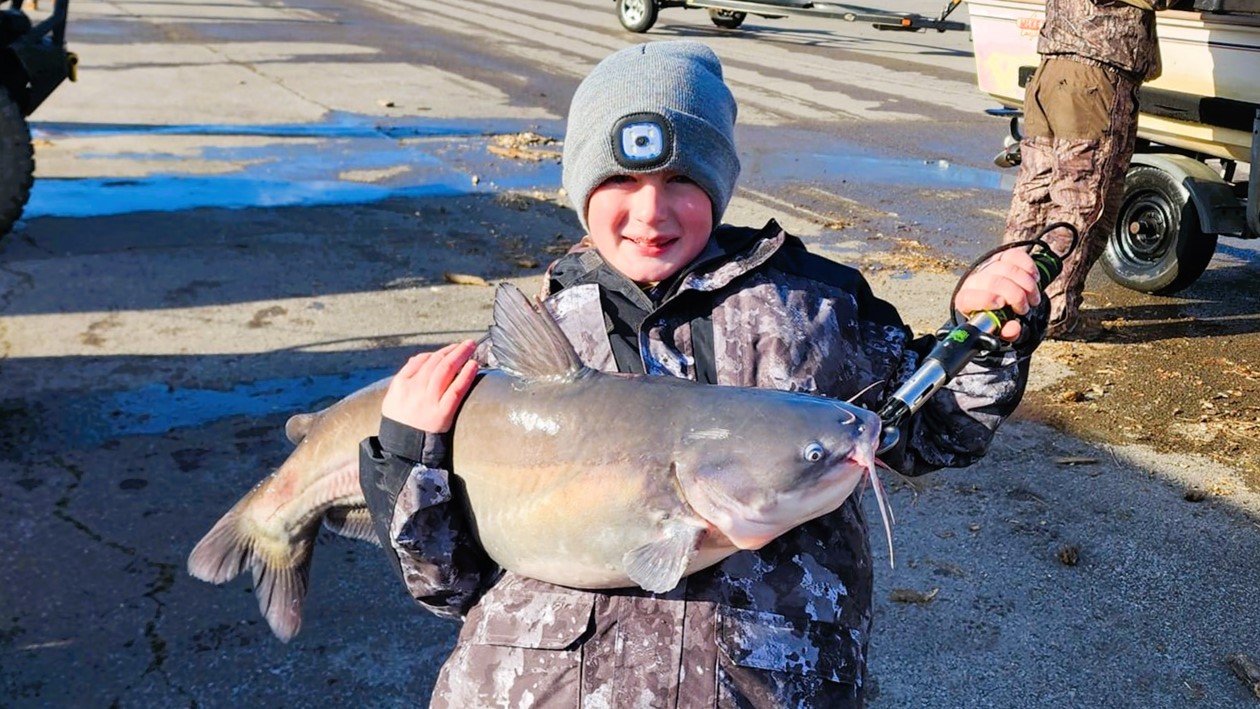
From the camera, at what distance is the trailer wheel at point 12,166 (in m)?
6.82

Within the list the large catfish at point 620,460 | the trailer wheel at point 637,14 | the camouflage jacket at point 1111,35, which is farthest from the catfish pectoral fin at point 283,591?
the trailer wheel at point 637,14

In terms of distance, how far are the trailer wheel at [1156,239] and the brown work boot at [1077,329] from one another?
0.60m

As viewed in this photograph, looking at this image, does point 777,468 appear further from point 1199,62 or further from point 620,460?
point 1199,62

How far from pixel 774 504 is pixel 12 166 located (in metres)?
6.61

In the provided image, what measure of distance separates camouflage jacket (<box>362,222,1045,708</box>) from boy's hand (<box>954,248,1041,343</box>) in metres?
0.11

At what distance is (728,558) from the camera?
76.3 inches

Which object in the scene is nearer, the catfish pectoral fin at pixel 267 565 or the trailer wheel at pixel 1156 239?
the catfish pectoral fin at pixel 267 565

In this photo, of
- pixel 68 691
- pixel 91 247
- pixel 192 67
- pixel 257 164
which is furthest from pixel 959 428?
pixel 192 67

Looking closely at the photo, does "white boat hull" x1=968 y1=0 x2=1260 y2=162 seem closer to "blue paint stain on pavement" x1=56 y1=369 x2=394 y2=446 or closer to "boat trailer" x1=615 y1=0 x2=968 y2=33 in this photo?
"blue paint stain on pavement" x1=56 y1=369 x2=394 y2=446

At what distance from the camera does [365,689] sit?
321 centimetres

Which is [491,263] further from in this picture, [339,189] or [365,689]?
[365,689]

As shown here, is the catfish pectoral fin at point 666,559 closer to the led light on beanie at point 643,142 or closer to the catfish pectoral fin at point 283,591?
the led light on beanie at point 643,142

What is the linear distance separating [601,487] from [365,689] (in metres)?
1.71

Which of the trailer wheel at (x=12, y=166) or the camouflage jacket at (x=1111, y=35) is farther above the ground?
the camouflage jacket at (x=1111, y=35)
